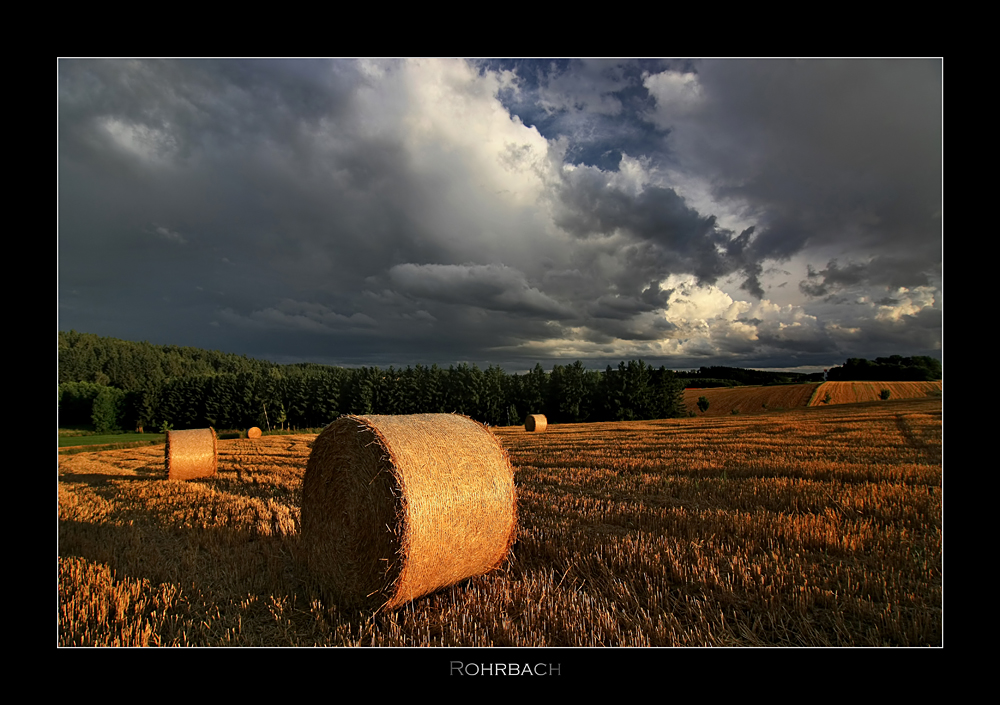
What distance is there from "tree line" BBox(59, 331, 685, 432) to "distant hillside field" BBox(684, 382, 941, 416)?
9.16m

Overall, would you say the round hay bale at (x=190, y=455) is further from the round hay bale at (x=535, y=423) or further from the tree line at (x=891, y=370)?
the round hay bale at (x=535, y=423)

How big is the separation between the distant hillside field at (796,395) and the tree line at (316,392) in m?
9.16

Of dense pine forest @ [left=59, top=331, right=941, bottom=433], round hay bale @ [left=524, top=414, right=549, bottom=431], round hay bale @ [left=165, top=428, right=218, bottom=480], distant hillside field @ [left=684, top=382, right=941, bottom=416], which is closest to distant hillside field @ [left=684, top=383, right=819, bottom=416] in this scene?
distant hillside field @ [left=684, top=382, right=941, bottom=416]

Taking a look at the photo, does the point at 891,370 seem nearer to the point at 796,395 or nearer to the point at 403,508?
the point at 403,508

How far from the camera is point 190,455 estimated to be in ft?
35.7

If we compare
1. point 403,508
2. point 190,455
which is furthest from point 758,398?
point 403,508

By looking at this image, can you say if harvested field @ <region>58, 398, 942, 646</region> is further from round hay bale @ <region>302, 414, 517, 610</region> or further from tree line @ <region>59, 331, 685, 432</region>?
tree line @ <region>59, 331, 685, 432</region>

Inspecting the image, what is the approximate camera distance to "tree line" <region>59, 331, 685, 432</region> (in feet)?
66.5

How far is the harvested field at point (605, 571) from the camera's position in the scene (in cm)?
309

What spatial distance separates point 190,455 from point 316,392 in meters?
16.1

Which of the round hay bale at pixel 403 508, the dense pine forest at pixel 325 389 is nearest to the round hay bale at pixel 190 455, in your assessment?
the dense pine forest at pixel 325 389

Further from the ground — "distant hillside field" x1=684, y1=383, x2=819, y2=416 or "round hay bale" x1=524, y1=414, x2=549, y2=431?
"distant hillside field" x1=684, y1=383, x2=819, y2=416

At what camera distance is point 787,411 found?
67.4 ft
